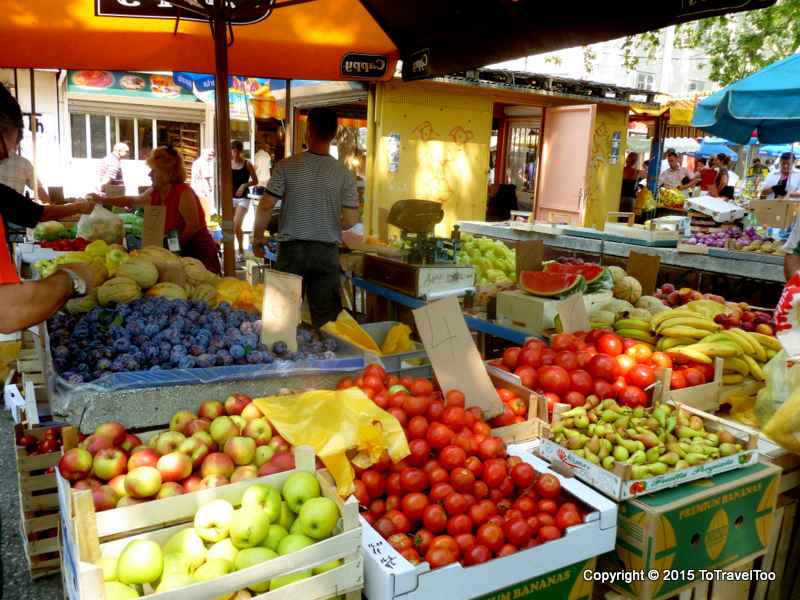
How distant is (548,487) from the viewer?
2.16 meters

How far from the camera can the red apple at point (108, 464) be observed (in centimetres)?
198

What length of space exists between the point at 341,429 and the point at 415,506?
38 cm

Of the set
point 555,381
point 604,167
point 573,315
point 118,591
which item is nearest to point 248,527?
point 118,591

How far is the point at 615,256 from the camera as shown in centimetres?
702

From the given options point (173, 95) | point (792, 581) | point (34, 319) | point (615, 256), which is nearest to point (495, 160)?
point (615, 256)

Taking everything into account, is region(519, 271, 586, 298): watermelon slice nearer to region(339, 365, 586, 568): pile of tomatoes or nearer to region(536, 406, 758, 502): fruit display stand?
region(536, 406, 758, 502): fruit display stand

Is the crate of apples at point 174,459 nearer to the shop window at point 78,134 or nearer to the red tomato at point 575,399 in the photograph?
the red tomato at point 575,399

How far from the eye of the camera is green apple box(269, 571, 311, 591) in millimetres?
1618

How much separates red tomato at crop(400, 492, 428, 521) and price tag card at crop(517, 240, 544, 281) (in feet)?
9.52

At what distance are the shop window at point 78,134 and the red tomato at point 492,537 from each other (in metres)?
17.9

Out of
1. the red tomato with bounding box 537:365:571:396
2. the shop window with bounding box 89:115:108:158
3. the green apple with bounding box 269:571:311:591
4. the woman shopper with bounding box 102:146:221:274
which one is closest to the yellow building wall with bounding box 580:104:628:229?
the woman shopper with bounding box 102:146:221:274

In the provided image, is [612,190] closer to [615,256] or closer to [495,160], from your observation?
[495,160]

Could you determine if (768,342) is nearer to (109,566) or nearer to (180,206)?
(109,566)

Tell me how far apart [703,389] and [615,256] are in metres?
4.17
